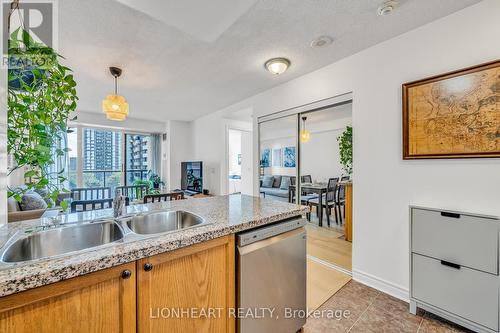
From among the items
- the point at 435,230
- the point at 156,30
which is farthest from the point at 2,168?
the point at 435,230

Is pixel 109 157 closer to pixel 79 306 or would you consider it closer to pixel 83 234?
pixel 83 234

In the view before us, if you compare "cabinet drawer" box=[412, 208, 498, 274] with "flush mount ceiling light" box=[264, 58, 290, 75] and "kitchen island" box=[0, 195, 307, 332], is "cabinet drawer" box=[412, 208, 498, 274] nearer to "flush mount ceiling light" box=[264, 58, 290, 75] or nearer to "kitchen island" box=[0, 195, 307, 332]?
"kitchen island" box=[0, 195, 307, 332]

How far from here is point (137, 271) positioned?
931 millimetres

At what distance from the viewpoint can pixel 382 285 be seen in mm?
2100

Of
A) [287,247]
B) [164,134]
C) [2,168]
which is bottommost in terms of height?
[287,247]

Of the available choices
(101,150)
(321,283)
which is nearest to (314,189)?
(321,283)

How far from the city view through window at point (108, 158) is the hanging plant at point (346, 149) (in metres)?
4.47

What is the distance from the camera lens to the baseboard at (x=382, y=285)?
6.42 ft

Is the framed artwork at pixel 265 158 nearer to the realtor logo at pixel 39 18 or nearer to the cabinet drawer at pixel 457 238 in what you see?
the cabinet drawer at pixel 457 238

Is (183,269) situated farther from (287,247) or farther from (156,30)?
(156,30)

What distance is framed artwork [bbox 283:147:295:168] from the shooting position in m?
3.22

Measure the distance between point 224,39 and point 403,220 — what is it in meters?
2.40

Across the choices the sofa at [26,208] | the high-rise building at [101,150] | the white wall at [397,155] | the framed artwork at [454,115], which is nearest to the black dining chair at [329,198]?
the white wall at [397,155]

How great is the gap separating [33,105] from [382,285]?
9.50 feet
